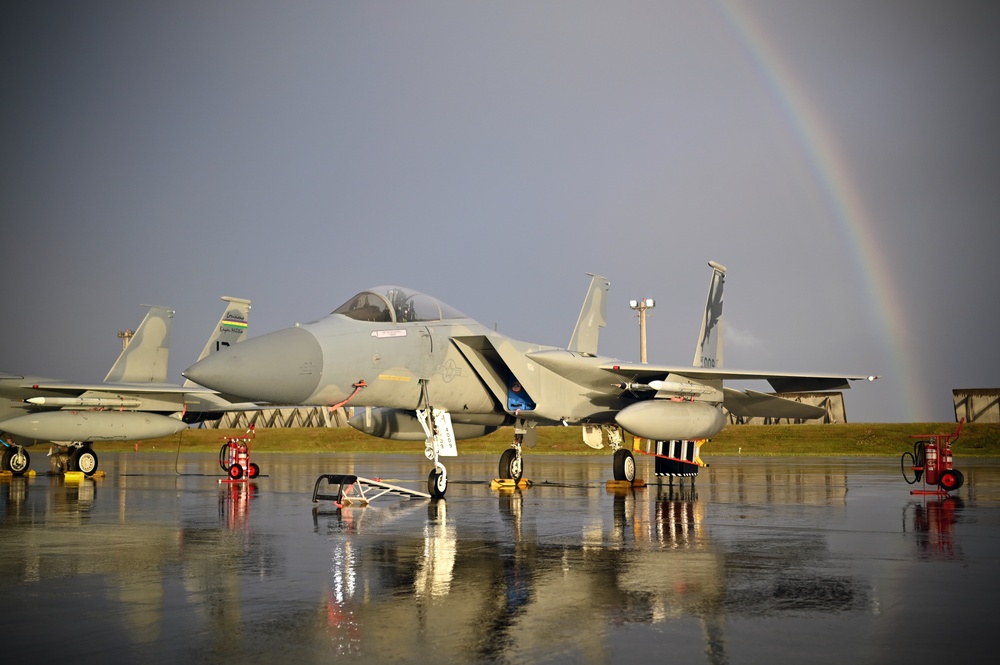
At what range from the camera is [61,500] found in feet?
49.3

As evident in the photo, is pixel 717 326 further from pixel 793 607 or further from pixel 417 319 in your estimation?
pixel 793 607

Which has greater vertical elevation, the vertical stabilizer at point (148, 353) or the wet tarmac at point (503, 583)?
the vertical stabilizer at point (148, 353)

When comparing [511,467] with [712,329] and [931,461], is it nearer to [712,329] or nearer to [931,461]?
[712,329]

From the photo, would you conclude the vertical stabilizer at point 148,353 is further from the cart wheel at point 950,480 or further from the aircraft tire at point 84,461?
the cart wheel at point 950,480

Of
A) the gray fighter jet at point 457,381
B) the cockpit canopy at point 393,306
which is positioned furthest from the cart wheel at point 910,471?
the cockpit canopy at point 393,306

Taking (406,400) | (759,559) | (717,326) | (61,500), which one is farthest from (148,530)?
(717,326)

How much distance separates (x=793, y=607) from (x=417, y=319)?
372 inches

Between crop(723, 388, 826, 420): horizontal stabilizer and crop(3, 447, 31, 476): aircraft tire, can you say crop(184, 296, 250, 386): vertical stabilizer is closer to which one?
crop(3, 447, 31, 476): aircraft tire

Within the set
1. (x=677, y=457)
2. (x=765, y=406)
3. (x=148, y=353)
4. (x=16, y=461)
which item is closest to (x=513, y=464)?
(x=677, y=457)

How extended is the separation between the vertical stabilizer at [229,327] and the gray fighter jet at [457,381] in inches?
457

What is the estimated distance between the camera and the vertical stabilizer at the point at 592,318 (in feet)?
67.1

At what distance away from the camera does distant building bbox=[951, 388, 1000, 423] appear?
49.7 metres

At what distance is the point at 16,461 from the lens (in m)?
23.7

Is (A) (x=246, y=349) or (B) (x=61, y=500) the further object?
(B) (x=61, y=500)
